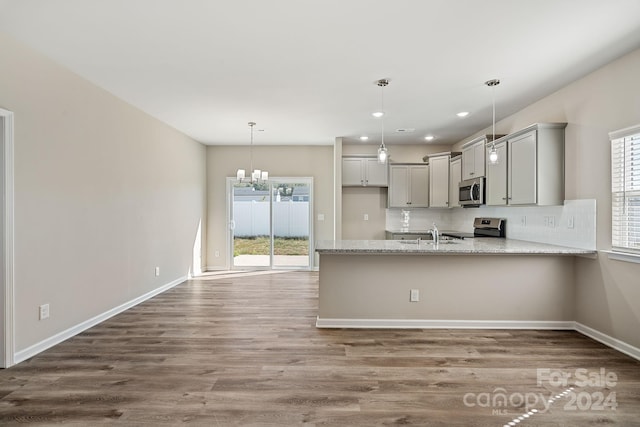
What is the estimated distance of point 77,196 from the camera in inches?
136

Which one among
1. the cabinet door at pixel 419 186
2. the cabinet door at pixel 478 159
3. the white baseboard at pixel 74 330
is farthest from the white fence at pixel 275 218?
the cabinet door at pixel 478 159

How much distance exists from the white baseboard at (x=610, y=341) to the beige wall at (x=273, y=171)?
4390 mm

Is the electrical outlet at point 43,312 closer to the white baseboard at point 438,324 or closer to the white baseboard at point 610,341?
the white baseboard at point 438,324

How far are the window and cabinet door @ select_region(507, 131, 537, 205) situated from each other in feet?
2.37

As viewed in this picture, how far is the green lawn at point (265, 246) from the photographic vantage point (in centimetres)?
717

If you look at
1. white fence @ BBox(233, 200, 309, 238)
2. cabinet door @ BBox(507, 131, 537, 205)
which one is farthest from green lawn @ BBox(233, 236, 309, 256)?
cabinet door @ BBox(507, 131, 537, 205)

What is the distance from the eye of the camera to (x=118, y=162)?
414cm

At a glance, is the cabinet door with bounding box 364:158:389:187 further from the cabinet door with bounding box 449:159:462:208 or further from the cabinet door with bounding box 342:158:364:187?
→ the cabinet door with bounding box 449:159:462:208

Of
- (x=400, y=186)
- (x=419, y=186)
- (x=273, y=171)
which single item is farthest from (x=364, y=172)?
(x=273, y=171)

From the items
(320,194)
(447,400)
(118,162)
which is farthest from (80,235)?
(320,194)

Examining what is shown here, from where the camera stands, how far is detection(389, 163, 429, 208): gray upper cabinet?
6.50 meters

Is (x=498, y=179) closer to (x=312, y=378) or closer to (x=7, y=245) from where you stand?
(x=312, y=378)

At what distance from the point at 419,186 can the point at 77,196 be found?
5.30 metres

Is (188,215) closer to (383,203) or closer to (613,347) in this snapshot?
(383,203)
